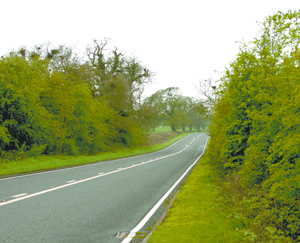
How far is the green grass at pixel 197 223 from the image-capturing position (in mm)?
4668

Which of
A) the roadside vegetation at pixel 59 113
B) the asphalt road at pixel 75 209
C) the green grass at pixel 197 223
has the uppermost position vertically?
the roadside vegetation at pixel 59 113

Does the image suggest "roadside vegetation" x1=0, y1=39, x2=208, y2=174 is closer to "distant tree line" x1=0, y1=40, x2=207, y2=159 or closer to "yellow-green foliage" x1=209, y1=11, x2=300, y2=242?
"distant tree line" x1=0, y1=40, x2=207, y2=159

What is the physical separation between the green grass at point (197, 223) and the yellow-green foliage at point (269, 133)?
490 millimetres

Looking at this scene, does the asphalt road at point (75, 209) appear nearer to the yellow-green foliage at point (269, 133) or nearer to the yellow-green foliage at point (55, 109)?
the yellow-green foliage at point (269, 133)

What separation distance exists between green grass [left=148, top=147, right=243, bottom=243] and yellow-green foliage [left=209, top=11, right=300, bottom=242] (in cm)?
49

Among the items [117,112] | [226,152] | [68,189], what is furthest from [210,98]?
[68,189]

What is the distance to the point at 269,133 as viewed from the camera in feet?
18.3

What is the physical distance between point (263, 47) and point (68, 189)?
7.70 m

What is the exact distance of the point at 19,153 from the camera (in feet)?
53.6

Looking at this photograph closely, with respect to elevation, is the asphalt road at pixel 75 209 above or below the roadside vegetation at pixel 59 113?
below

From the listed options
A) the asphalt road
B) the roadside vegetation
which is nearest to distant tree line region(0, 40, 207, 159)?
the roadside vegetation

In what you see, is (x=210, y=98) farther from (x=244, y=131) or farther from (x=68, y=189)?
(x=68, y=189)

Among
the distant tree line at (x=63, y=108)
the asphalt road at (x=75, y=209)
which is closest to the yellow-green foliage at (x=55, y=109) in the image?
the distant tree line at (x=63, y=108)

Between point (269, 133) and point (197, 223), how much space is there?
238 centimetres
